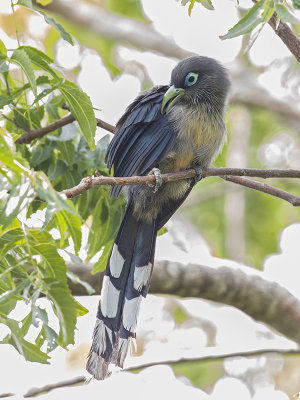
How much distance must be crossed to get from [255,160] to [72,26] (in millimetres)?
3100

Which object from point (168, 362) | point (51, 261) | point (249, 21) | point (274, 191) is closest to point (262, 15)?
point (249, 21)

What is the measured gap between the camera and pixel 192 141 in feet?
12.0

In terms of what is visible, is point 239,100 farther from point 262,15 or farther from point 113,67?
point 262,15

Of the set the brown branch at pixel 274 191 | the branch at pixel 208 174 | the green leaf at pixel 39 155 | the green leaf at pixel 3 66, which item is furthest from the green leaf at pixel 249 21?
the green leaf at pixel 39 155

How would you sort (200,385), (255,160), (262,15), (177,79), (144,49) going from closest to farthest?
(262,15), (177,79), (200,385), (144,49), (255,160)

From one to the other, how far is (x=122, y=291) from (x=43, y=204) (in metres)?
0.71

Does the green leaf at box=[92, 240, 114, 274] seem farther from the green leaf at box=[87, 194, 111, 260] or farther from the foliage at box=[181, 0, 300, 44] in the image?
the foliage at box=[181, 0, 300, 44]

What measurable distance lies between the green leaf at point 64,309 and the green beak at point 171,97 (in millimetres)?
1707

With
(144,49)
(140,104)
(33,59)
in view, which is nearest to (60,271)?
(33,59)

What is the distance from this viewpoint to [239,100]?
771 cm

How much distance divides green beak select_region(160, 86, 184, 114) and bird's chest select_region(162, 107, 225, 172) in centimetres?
5

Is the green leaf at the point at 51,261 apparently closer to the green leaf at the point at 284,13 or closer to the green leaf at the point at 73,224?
the green leaf at the point at 73,224

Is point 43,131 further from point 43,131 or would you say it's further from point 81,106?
point 81,106

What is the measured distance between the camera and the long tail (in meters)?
3.08
